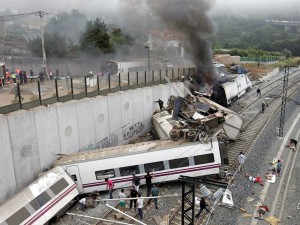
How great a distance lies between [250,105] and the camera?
122ft

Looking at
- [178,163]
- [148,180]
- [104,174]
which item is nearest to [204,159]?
[178,163]

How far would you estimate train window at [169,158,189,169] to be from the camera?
58.4 feet

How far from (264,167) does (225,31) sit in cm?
14674

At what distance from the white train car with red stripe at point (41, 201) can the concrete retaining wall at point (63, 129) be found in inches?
58.4

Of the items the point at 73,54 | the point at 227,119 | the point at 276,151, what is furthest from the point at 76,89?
the point at 73,54

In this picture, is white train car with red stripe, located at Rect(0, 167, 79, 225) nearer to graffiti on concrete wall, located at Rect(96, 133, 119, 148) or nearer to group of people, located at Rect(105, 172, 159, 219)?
group of people, located at Rect(105, 172, 159, 219)

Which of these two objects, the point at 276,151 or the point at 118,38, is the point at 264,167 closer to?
the point at 276,151

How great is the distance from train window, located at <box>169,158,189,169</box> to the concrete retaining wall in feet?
21.9

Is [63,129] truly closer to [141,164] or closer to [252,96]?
[141,164]

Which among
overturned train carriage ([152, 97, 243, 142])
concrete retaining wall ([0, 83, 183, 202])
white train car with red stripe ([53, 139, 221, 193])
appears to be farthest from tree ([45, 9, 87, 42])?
white train car with red stripe ([53, 139, 221, 193])

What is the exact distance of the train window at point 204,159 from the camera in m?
18.0

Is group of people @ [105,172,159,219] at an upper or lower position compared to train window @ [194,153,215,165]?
lower

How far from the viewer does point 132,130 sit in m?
26.5

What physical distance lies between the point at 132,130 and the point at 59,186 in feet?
36.4
